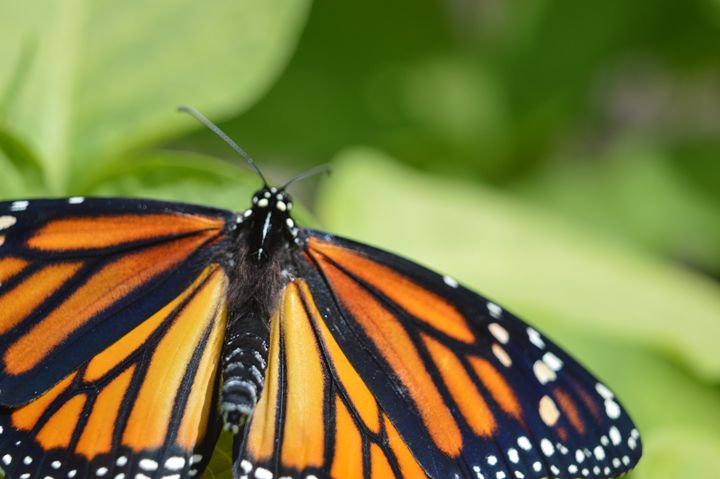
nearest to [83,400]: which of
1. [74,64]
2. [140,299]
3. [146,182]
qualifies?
[140,299]

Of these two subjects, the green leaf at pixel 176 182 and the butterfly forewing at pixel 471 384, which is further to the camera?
the green leaf at pixel 176 182

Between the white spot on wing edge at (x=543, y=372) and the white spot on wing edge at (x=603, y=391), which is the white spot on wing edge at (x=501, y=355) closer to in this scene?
the white spot on wing edge at (x=543, y=372)

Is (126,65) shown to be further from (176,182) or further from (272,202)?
(272,202)

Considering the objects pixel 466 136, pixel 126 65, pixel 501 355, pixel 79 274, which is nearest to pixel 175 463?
pixel 79 274

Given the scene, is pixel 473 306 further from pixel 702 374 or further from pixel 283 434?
pixel 702 374

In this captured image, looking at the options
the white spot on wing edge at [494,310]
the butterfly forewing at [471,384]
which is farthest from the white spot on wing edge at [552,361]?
the white spot on wing edge at [494,310]
